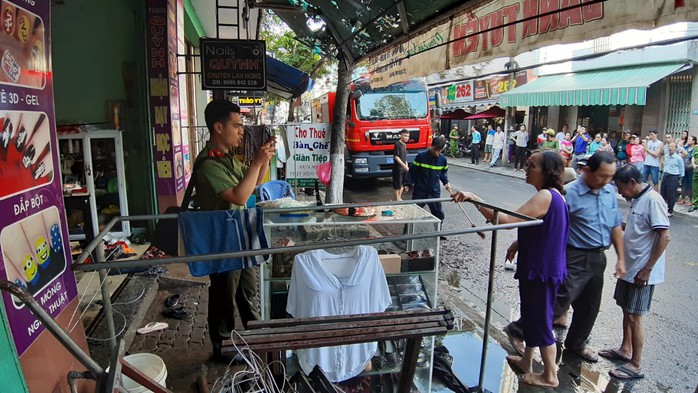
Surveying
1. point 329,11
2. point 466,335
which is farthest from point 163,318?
point 329,11

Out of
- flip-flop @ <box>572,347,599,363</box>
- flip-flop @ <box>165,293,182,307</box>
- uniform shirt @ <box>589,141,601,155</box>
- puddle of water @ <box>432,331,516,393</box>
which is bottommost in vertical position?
puddle of water @ <box>432,331,516,393</box>

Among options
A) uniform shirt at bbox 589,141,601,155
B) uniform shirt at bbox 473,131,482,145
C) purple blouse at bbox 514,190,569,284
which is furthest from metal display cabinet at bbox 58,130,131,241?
uniform shirt at bbox 473,131,482,145

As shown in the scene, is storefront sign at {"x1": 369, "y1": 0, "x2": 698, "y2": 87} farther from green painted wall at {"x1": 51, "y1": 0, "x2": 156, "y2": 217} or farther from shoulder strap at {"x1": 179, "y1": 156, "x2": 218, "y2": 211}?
green painted wall at {"x1": 51, "y1": 0, "x2": 156, "y2": 217}

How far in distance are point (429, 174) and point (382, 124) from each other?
5385 mm

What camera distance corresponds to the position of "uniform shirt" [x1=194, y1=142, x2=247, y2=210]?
3178mm

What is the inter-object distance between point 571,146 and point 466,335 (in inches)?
530

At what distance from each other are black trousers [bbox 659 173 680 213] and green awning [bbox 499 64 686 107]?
173 inches

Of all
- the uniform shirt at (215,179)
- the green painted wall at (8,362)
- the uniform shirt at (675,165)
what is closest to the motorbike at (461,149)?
the uniform shirt at (675,165)

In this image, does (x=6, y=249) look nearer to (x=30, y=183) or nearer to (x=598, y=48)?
(x=30, y=183)

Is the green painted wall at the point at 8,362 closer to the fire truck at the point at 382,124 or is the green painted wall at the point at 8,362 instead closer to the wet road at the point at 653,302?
the wet road at the point at 653,302

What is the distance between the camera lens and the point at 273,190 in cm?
659

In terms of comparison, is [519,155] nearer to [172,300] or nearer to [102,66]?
[102,66]

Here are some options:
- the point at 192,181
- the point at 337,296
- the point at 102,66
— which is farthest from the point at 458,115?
the point at 337,296

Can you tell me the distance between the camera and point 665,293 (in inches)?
223
